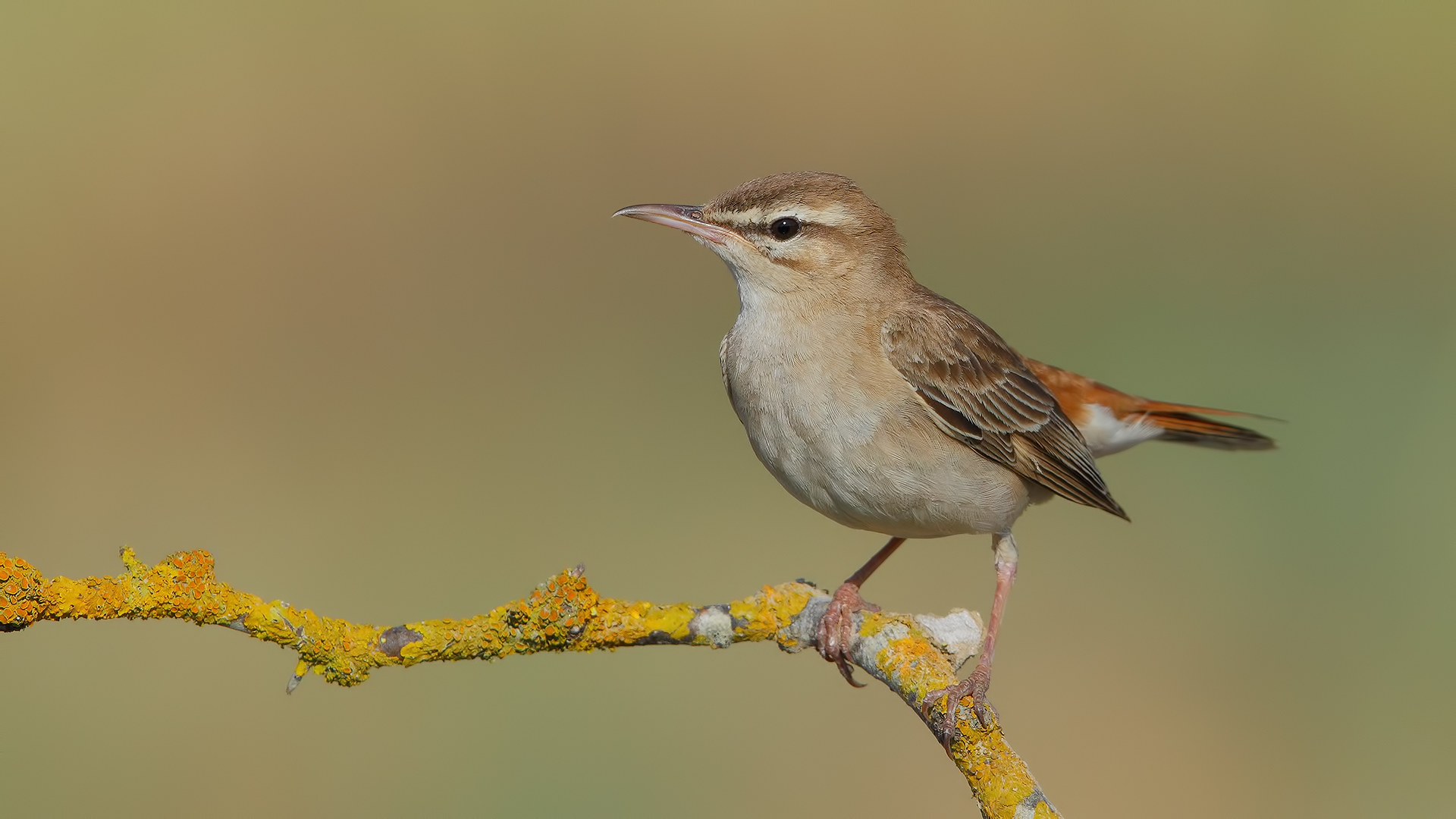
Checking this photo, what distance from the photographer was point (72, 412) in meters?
9.54

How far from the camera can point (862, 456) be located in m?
4.54

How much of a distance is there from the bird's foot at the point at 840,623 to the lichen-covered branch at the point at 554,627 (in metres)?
0.21

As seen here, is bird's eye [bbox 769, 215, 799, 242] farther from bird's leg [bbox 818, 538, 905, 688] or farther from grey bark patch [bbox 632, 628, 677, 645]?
grey bark patch [bbox 632, 628, 677, 645]

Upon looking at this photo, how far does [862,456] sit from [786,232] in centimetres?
102

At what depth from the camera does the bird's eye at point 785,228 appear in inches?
194

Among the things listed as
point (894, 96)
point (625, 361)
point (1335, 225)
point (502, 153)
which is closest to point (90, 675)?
point (625, 361)

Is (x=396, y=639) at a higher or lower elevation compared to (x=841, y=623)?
lower

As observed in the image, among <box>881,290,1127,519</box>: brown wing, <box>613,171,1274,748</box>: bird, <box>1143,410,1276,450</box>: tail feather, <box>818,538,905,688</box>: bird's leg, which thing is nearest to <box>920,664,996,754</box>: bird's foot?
<box>613,171,1274,748</box>: bird

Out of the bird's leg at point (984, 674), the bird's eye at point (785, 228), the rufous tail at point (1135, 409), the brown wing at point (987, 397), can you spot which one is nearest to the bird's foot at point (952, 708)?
the bird's leg at point (984, 674)

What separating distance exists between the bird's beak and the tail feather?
246 cm

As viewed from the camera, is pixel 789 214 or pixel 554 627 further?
pixel 789 214

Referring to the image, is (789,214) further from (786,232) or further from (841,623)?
(841,623)

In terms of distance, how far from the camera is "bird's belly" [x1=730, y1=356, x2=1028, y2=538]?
14.9 ft

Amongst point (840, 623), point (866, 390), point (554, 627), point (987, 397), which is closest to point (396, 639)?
point (554, 627)
